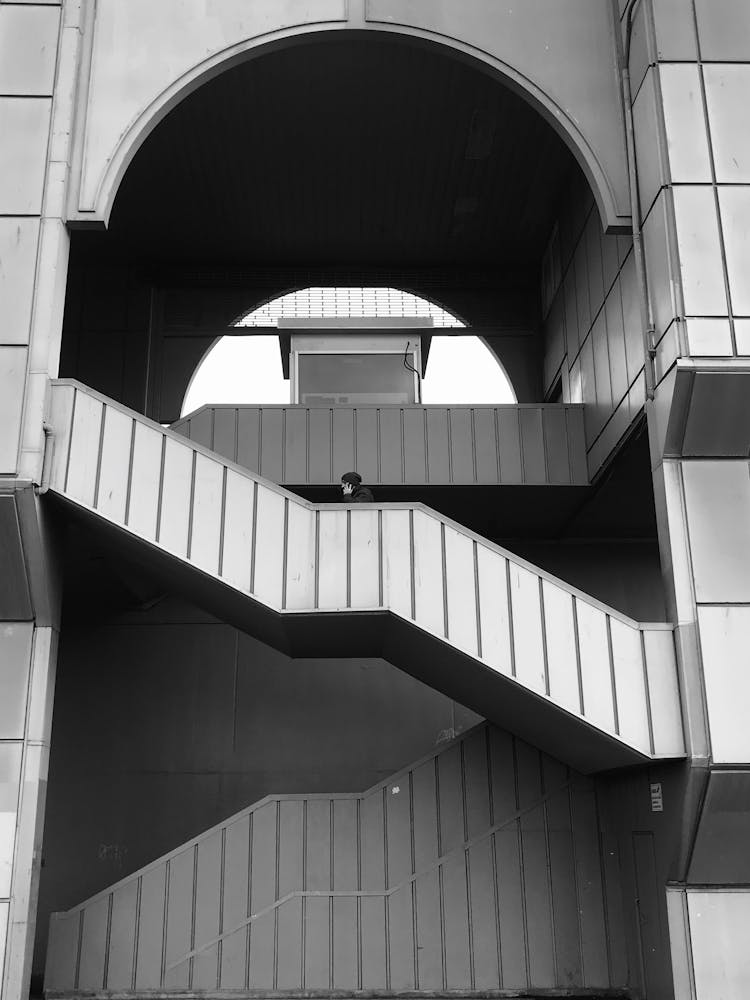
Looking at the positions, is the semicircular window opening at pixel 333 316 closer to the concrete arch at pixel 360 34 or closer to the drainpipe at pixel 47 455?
the concrete arch at pixel 360 34

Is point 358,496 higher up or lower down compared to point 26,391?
lower down

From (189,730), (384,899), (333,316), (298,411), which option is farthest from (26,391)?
(333,316)

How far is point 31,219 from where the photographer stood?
10.2 m

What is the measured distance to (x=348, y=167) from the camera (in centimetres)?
1490

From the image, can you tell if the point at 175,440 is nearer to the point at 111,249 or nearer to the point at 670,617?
the point at 670,617

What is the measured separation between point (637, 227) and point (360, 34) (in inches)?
164

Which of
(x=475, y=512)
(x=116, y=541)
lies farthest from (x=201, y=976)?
(x=475, y=512)

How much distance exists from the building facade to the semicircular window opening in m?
1.48

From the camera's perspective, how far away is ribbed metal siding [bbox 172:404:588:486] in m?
13.8

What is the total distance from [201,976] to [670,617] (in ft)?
21.4

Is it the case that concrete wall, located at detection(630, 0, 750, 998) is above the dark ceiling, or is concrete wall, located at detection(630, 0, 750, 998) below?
below

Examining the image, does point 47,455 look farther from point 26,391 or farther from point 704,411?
point 704,411

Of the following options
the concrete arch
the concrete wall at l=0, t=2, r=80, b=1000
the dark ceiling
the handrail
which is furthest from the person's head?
the dark ceiling

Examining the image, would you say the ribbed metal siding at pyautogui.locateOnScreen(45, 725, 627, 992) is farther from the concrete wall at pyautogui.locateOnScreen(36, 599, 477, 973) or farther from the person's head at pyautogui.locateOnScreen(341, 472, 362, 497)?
the person's head at pyautogui.locateOnScreen(341, 472, 362, 497)
